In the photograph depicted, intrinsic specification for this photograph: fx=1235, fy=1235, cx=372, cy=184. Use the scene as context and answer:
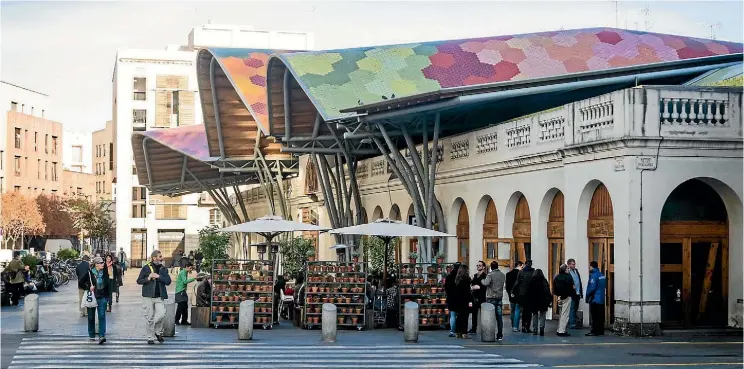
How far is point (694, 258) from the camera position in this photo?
1075 inches

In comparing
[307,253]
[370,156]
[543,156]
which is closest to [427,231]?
[543,156]

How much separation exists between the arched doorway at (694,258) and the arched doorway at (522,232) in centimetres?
578

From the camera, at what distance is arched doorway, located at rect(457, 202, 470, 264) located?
3750 cm

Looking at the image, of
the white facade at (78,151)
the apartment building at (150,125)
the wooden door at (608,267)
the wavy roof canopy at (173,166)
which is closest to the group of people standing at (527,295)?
the wooden door at (608,267)

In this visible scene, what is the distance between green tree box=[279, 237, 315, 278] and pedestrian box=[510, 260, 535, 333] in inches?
622

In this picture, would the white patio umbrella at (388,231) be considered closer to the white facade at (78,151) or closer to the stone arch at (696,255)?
the stone arch at (696,255)

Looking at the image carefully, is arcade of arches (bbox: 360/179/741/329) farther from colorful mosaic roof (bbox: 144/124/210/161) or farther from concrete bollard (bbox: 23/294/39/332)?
colorful mosaic roof (bbox: 144/124/210/161)

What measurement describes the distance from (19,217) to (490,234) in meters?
82.3

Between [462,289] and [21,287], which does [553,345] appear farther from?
[21,287]

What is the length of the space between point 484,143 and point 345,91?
7406 millimetres

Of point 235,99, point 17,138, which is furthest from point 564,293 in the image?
point 17,138

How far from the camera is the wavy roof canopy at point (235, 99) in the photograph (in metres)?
49.3

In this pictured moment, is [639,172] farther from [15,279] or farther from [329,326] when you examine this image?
[15,279]

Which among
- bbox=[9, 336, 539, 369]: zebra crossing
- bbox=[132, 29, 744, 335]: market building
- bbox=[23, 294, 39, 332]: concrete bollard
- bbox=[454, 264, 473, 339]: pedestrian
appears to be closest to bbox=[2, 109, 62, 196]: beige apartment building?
bbox=[132, 29, 744, 335]: market building
